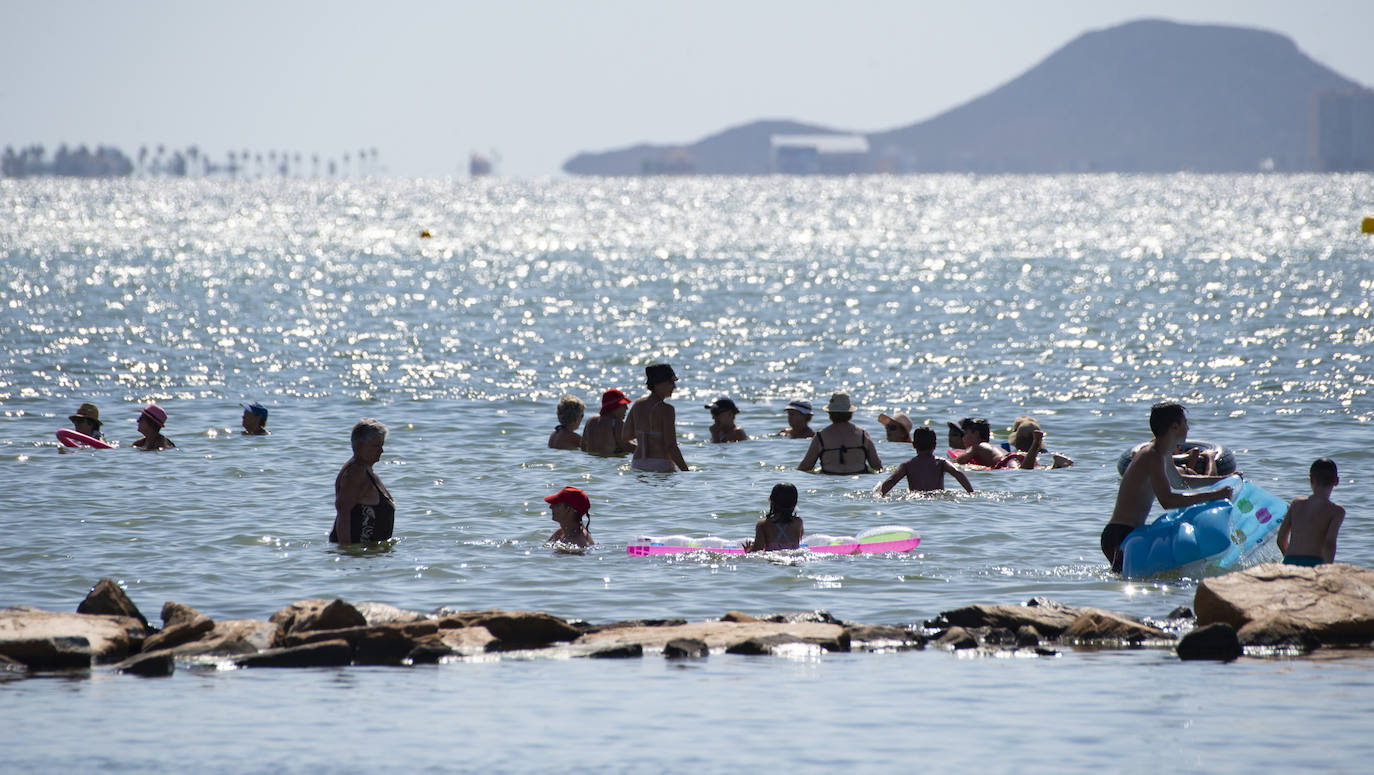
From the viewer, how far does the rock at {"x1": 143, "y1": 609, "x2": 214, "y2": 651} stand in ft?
34.7

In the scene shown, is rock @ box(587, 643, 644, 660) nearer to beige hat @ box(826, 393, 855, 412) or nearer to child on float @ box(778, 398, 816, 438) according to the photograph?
beige hat @ box(826, 393, 855, 412)

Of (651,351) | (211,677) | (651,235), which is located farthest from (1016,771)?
(651,235)

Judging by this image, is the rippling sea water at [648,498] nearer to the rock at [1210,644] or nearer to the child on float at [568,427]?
the rock at [1210,644]

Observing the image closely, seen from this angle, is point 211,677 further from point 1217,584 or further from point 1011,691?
point 1217,584

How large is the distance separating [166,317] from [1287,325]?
3345 centimetres

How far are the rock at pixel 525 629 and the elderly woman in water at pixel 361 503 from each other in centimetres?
334

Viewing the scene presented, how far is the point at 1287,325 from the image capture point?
43.8m

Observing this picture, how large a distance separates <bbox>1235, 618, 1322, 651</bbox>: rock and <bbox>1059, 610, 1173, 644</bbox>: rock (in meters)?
0.54

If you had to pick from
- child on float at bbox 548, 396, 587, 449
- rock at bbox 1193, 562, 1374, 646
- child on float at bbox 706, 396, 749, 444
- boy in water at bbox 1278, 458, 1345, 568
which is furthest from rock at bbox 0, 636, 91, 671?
child on float at bbox 706, 396, 749, 444

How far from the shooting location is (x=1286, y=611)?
36.3 ft

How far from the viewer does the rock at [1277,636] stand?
10.8 metres

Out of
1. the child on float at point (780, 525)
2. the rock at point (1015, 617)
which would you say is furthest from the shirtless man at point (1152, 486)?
the child on float at point (780, 525)

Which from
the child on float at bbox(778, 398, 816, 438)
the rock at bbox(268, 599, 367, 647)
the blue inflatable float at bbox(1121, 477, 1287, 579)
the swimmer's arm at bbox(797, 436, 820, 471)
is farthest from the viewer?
the child on float at bbox(778, 398, 816, 438)

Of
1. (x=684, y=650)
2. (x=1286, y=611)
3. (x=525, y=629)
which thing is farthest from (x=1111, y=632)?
(x=525, y=629)
